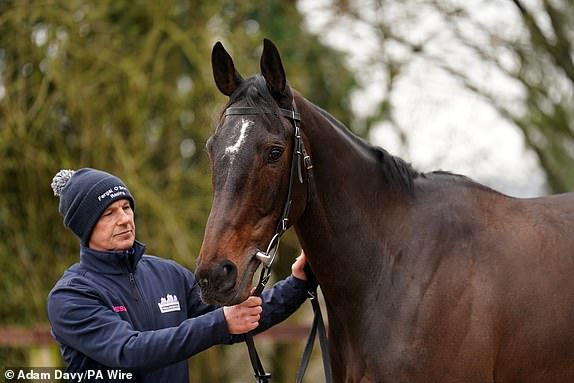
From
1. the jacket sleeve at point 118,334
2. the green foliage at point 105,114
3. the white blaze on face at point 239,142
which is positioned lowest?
the jacket sleeve at point 118,334

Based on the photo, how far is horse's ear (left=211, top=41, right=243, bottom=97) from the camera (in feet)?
11.3

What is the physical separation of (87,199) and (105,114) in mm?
5750

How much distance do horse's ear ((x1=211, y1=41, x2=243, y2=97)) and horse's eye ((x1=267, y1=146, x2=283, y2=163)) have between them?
0.39 m

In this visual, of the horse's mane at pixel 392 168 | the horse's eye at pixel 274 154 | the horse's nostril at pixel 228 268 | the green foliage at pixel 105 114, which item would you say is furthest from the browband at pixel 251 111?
the green foliage at pixel 105 114

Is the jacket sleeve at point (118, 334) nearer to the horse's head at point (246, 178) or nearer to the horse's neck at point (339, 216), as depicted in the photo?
the horse's head at point (246, 178)

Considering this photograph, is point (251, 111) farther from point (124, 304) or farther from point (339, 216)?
point (124, 304)

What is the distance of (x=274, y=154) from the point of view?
3.29m

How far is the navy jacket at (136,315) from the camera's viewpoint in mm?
3307

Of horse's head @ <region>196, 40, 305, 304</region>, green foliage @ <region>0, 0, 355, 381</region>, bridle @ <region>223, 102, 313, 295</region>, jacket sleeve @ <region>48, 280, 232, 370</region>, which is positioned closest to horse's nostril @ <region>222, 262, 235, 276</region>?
horse's head @ <region>196, 40, 305, 304</region>

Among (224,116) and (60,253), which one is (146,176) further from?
(224,116)

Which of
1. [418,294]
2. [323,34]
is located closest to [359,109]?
[323,34]

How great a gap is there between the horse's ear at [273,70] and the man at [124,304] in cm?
83

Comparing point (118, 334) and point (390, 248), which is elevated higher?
point (390, 248)

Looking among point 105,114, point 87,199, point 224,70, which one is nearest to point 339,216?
point 224,70
